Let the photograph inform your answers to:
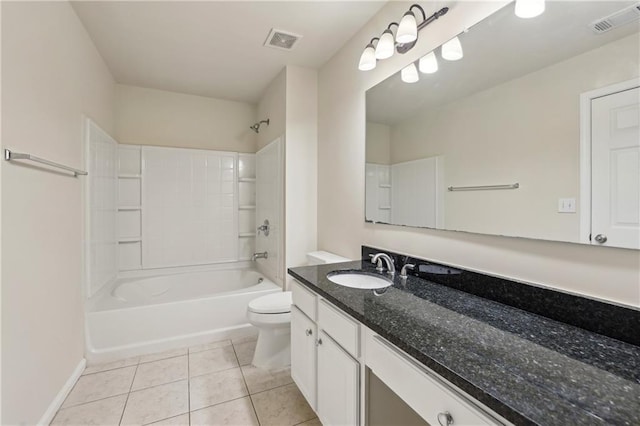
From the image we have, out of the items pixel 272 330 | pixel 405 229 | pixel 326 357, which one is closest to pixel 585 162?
pixel 405 229

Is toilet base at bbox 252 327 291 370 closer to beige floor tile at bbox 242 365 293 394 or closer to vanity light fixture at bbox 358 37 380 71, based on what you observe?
beige floor tile at bbox 242 365 293 394

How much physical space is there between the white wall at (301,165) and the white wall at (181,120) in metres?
1.23

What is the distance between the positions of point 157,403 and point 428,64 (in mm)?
2544

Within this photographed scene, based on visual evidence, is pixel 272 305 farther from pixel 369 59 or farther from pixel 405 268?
pixel 369 59

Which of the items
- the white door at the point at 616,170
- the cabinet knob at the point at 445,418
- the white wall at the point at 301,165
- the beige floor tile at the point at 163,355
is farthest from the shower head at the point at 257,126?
the cabinet knob at the point at 445,418

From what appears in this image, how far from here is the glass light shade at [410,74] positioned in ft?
5.59

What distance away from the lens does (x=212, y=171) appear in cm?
355

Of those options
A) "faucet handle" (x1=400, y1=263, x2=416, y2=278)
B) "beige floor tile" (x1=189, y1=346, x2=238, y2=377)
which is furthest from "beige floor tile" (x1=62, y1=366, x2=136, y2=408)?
"faucet handle" (x1=400, y1=263, x2=416, y2=278)

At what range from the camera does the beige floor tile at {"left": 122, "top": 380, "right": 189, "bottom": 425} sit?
169cm

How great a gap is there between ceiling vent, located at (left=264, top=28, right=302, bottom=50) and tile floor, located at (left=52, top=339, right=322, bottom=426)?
8.17ft

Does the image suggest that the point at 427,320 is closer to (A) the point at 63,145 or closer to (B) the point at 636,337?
(B) the point at 636,337

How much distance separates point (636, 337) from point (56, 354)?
2668 mm

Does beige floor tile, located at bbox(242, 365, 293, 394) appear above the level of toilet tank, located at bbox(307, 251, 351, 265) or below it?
below

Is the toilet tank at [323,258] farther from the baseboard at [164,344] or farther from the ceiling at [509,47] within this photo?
the ceiling at [509,47]
